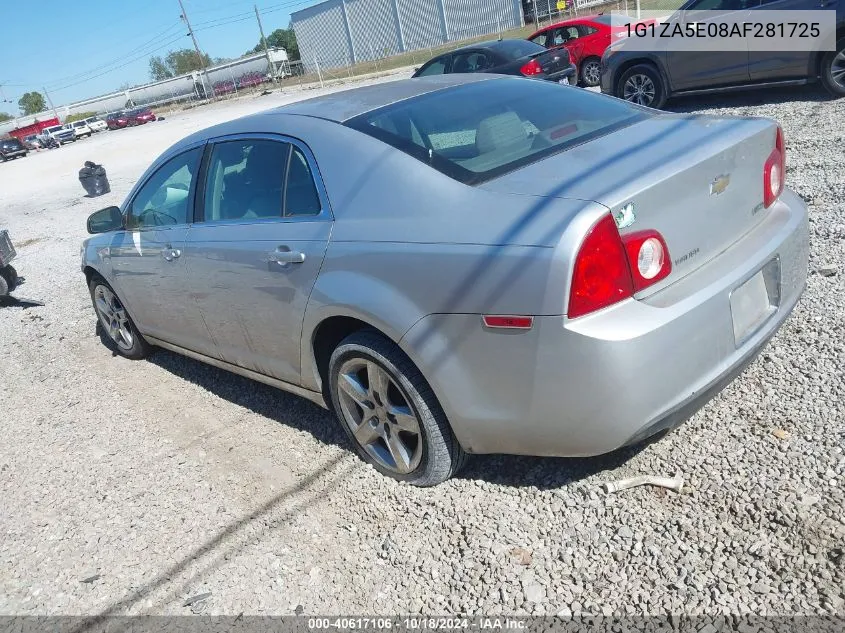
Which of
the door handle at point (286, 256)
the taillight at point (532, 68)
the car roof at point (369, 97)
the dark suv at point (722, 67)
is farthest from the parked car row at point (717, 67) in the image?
the door handle at point (286, 256)

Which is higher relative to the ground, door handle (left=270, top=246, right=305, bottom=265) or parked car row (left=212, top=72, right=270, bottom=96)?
door handle (left=270, top=246, right=305, bottom=265)

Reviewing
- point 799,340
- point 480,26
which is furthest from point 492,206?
point 480,26

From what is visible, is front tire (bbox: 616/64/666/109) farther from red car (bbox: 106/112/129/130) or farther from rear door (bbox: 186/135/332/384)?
red car (bbox: 106/112/129/130)

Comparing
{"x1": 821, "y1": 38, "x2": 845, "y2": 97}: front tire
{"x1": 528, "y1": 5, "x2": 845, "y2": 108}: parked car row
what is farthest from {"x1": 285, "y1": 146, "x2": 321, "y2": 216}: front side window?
{"x1": 821, "y1": 38, "x2": 845, "y2": 97}: front tire

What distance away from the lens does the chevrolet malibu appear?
2281 mm

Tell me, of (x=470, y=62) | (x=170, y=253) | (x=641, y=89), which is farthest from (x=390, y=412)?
(x=470, y=62)

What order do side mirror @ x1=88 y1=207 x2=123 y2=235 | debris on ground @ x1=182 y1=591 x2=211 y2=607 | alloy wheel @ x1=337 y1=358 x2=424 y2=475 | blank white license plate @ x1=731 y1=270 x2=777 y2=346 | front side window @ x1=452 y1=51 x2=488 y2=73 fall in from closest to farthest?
blank white license plate @ x1=731 y1=270 x2=777 y2=346
debris on ground @ x1=182 y1=591 x2=211 y2=607
alloy wheel @ x1=337 y1=358 x2=424 y2=475
side mirror @ x1=88 y1=207 x2=123 y2=235
front side window @ x1=452 y1=51 x2=488 y2=73

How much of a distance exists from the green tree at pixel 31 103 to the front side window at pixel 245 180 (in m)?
146

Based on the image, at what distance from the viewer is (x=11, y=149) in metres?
46.1

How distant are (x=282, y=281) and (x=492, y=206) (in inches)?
45.9

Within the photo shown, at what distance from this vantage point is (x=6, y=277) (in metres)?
8.12

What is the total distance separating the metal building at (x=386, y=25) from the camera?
52884 millimetres

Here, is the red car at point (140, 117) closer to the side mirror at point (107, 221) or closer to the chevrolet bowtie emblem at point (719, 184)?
the side mirror at point (107, 221)

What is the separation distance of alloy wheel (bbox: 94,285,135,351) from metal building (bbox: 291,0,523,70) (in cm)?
4930
